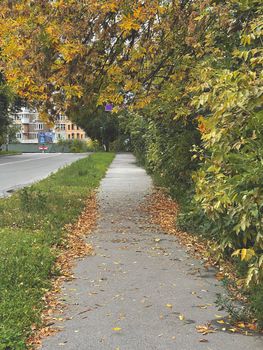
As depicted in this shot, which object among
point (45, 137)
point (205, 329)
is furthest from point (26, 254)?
point (45, 137)

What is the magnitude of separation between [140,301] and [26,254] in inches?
83.2

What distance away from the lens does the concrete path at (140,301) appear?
3.93m

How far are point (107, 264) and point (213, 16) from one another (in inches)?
144

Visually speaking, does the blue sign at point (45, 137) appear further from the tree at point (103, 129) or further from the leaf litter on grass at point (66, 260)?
the leaf litter on grass at point (66, 260)

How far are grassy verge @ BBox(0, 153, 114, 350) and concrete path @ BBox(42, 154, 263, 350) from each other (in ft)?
0.99

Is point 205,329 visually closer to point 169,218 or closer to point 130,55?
point 169,218

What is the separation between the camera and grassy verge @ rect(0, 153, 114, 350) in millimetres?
4219

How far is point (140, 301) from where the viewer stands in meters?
4.91

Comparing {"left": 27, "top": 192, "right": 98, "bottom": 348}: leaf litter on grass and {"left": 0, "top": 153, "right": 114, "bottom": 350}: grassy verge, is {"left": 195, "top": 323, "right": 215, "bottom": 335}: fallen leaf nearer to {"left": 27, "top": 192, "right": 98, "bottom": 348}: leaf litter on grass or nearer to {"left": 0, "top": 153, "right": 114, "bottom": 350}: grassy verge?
{"left": 27, "top": 192, "right": 98, "bottom": 348}: leaf litter on grass

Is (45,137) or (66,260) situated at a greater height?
(45,137)

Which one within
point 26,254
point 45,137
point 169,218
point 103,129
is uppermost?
point 103,129

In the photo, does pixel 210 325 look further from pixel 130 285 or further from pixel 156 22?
pixel 156 22

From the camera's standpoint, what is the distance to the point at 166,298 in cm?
501

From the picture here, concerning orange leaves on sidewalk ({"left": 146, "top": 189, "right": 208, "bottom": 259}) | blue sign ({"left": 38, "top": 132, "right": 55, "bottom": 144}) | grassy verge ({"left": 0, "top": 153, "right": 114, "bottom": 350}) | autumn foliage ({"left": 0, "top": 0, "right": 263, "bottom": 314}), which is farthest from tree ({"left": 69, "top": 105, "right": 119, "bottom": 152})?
grassy verge ({"left": 0, "top": 153, "right": 114, "bottom": 350})
